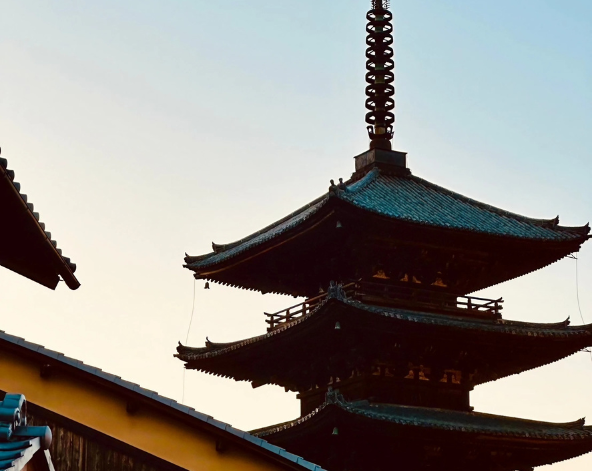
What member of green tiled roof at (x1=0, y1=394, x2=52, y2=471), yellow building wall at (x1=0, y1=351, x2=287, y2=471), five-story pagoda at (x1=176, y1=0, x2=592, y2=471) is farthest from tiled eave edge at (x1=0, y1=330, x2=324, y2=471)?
five-story pagoda at (x1=176, y1=0, x2=592, y2=471)

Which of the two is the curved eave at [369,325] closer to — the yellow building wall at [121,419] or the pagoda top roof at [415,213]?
the pagoda top roof at [415,213]

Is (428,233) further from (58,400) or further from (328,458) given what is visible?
(58,400)

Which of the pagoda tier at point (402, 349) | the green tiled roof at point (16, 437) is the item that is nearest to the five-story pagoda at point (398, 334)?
the pagoda tier at point (402, 349)

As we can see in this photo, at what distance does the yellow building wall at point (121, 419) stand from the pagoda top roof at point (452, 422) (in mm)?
12264

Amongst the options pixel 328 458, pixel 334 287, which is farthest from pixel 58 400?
A: pixel 328 458

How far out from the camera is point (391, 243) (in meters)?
27.7

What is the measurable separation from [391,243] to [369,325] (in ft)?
7.36

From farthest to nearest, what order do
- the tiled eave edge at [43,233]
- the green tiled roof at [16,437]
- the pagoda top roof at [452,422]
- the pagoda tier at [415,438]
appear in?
the pagoda tier at [415,438]
the pagoda top roof at [452,422]
the tiled eave edge at [43,233]
the green tiled roof at [16,437]

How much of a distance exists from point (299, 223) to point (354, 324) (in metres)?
2.71

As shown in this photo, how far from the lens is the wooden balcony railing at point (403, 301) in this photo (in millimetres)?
27141

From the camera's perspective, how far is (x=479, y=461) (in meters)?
27.3

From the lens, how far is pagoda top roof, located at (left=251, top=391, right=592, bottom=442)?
25.4 m

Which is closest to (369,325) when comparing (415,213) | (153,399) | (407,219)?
(407,219)

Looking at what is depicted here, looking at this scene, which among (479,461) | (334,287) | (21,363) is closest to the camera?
(21,363)
